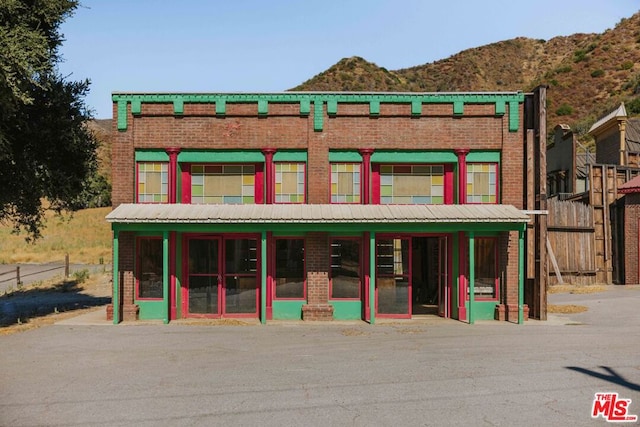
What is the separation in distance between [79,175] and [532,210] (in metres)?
13.4

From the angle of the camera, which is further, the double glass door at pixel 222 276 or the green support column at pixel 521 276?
the double glass door at pixel 222 276

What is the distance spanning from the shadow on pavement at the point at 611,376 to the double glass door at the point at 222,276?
28.2 feet

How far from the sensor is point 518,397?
→ 816 cm

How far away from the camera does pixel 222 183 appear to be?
15.7 meters

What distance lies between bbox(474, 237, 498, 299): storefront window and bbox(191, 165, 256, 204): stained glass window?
6479mm

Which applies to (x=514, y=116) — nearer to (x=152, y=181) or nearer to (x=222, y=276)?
(x=222, y=276)

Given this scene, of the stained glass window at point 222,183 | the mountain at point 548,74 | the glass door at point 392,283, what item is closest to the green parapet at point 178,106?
the stained glass window at point 222,183

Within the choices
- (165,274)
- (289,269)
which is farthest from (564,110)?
(165,274)

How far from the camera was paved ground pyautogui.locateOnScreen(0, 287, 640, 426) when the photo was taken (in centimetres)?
739

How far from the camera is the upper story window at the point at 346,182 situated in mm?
15602

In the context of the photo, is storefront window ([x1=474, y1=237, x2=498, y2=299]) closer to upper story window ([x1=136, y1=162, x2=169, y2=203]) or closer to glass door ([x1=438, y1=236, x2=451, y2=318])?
glass door ([x1=438, y1=236, x2=451, y2=318])

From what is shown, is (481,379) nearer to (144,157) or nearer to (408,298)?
(408,298)

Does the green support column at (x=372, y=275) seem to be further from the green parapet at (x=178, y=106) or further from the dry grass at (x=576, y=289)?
the dry grass at (x=576, y=289)

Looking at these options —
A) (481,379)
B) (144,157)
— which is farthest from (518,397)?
(144,157)
